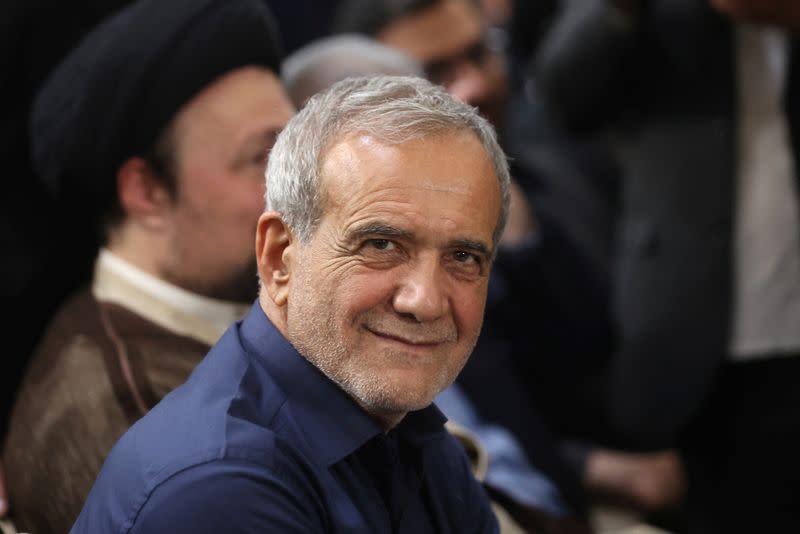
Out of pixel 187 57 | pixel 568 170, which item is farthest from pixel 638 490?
pixel 187 57

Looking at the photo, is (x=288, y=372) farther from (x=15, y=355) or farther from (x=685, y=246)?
(x=685, y=246)

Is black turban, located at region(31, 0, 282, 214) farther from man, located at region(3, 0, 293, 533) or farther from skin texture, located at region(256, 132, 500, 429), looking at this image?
skin texture, located at region(256, 132, 500, 429)

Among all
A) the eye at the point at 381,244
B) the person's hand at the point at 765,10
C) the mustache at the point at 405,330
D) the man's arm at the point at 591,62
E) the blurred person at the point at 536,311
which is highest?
the eye at the point at 381,244

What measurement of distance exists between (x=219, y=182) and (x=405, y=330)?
78cm

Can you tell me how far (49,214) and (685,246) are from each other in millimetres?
1415

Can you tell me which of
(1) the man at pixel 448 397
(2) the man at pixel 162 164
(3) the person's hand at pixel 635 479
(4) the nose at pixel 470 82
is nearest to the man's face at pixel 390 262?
(2) the man at pixel 162 164

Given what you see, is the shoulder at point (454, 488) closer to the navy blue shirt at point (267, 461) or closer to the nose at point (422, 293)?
the navy blue shirt at point (267, 461)

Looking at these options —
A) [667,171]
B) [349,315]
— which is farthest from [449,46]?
[349,315]

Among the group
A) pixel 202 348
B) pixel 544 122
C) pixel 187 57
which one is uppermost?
pixel 187 57

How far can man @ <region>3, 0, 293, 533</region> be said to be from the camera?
6.25ft

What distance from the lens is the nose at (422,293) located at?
4.23ft

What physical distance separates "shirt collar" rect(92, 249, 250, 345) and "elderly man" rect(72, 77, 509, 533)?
536 millimetres

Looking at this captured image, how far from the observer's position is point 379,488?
1.37 m

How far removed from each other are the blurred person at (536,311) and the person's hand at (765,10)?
639 mm
